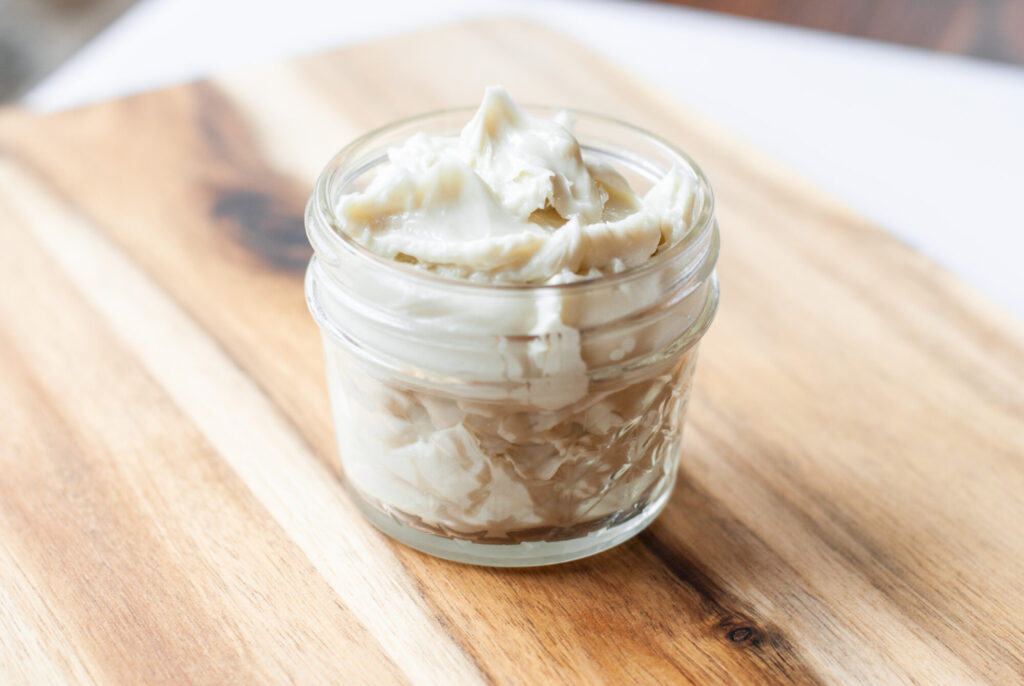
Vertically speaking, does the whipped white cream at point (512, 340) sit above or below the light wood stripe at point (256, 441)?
above

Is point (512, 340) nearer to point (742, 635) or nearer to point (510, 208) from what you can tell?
point (510, 208)

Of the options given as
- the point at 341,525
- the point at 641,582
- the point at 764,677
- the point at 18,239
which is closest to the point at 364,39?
the point at 18,239

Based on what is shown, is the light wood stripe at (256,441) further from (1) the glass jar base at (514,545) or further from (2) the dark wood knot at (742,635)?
(2) the dark wood knot at (742,635)

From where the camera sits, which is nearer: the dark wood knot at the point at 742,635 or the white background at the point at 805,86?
the dark wood knot at the point at 742,635

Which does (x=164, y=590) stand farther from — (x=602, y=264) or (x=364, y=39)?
(x=364, y=39)

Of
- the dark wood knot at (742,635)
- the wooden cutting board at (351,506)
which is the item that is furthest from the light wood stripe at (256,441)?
the dark wood knot at (742,635)

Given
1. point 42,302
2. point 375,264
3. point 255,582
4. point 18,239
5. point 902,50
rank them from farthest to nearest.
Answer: point 902,50 < point 18,239 < point 42,302 < point 255,582 < point 375,264

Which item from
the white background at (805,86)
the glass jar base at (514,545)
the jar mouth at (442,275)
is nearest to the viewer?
the jar mouth at (442,275)

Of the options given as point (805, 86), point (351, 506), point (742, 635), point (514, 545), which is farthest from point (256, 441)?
point (805, 86)
